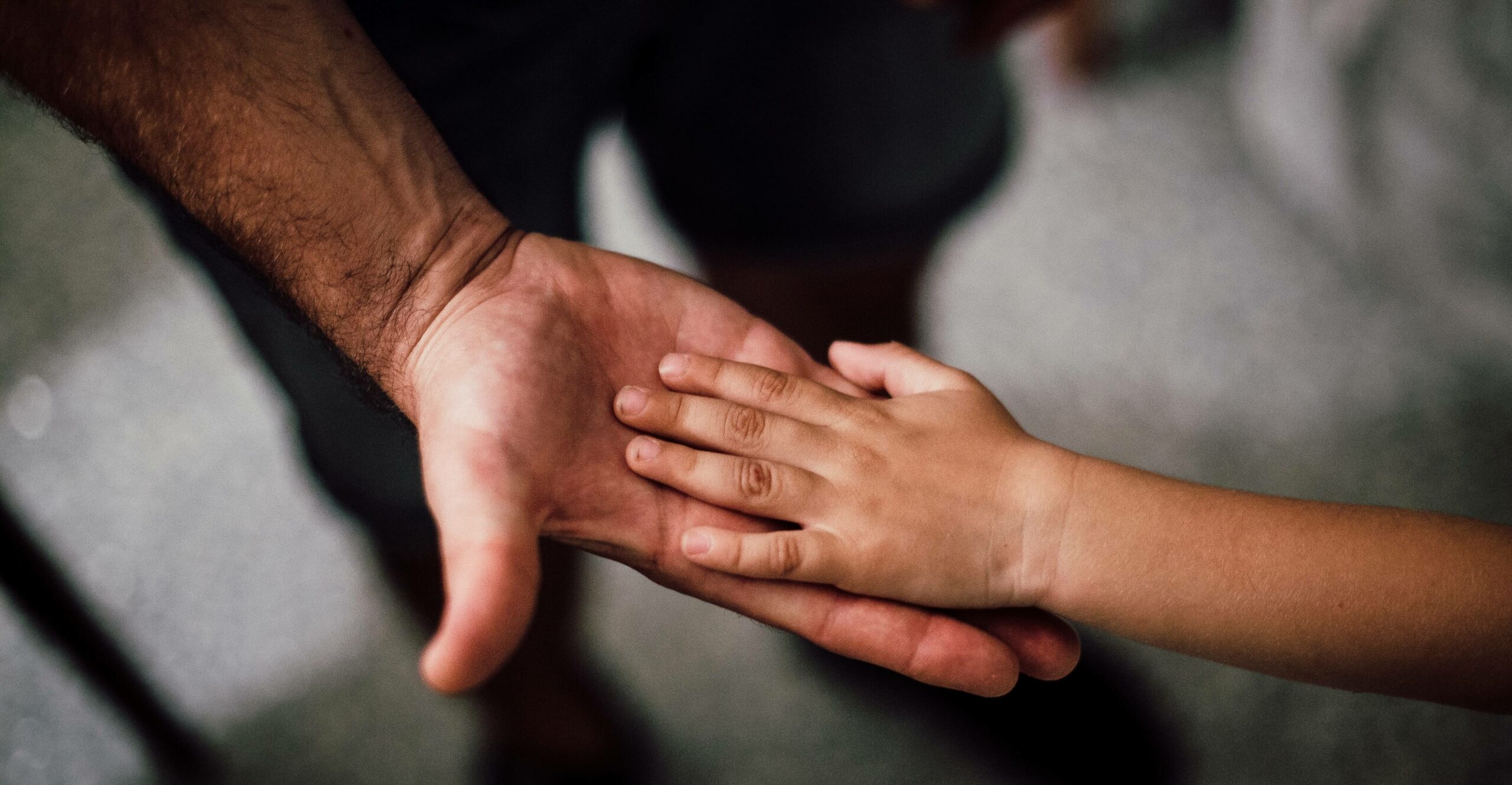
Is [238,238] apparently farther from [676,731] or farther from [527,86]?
[676,731]

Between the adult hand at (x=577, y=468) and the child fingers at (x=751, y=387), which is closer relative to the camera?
the adult hand at (x=577, y=468)

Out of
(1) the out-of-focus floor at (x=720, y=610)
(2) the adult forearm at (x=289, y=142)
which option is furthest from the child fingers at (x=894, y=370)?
(1) the out-of-focus floor at (x=720, y=610)

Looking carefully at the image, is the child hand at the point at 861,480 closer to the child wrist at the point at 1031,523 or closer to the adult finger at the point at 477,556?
the child wrist at the point at 1031,523

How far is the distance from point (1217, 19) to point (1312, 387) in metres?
0.74

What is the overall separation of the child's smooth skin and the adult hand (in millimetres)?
20

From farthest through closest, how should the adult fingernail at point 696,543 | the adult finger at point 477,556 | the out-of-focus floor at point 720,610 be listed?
the out-of-focus floor at point 720,610, the adult fingernail at point 696,543, the adult finger at point 477,556

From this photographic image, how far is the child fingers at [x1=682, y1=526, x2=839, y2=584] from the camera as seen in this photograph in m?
0.54

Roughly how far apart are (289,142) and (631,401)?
280 mm

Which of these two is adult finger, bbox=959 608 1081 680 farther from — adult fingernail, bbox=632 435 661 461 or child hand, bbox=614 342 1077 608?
adult fingernail, bbox=632 435 661 461

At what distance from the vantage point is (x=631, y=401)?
57 centimetres

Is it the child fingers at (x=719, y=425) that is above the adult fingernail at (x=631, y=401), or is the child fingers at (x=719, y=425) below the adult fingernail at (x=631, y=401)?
above

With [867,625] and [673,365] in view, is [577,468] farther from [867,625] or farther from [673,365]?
[867,625]

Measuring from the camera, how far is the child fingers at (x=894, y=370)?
0.66 metres

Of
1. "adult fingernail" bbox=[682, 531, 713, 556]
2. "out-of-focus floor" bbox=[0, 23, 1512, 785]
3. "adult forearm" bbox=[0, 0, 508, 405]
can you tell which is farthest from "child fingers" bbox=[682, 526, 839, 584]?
"out-of-focus floor" bbox=[0, 23, 1512, 785]
